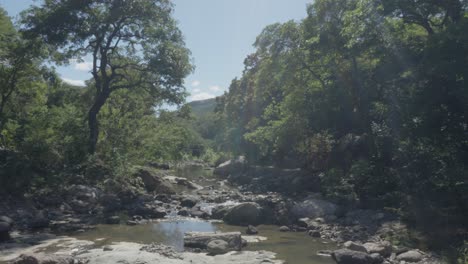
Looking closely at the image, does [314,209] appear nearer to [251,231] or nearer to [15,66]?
[251,231]

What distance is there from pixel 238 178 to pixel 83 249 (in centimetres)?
2182

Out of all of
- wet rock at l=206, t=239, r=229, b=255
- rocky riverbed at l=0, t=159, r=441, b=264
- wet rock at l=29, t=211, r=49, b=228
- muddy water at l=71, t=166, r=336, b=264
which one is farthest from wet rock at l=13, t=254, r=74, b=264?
wet rock at l=29, t=211, r=49, b=228

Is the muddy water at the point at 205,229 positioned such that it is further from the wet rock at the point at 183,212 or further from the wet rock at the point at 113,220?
the wet rock at the point at 183,212

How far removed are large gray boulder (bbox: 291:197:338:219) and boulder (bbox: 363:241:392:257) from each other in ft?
15.4

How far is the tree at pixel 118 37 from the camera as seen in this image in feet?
71.8

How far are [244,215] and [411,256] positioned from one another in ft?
23.3

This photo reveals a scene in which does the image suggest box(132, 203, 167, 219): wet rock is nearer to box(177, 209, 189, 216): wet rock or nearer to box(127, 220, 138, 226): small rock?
box(177, 209, 189, 216): wet rock

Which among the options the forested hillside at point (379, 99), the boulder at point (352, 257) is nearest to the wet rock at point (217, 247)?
the boulder at point (352, 257)

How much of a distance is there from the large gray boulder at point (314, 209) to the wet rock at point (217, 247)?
5781mm

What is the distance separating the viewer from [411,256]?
1086 cm

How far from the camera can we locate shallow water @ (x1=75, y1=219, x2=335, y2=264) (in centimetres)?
1187

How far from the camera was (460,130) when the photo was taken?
45.6 ft

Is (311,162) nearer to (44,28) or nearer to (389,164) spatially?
(389,164)

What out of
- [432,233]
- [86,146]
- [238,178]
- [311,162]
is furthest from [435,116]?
[238,178]
